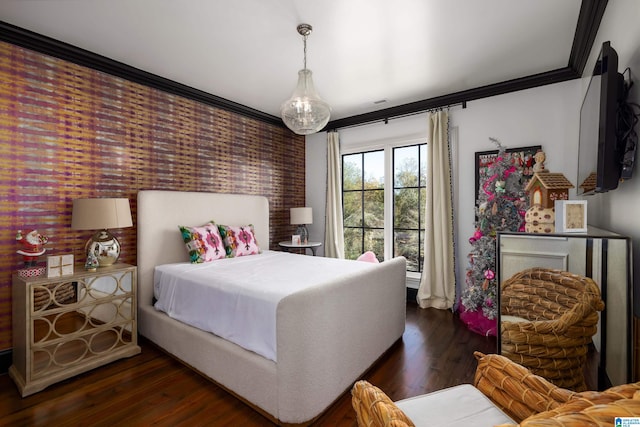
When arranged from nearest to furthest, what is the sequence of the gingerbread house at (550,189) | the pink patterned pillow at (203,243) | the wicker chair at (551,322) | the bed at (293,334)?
the wicker chair at (551,322) < the bed at (293,334) < the gingerbread house at (550,189) < the pink patterned pillow at (203,243)

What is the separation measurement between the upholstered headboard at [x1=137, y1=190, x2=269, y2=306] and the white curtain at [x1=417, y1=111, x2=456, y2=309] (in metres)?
2.53

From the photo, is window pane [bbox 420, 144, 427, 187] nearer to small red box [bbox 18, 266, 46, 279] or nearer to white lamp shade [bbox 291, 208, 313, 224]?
white lamp shade [bbox 291, 208, 313, 224]

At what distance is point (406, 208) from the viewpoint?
424cm

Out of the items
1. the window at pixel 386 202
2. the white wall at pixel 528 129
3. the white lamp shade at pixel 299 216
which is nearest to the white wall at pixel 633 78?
the white wall at pixel 528 129

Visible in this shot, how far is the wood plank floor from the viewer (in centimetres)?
178

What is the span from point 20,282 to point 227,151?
2.48 m

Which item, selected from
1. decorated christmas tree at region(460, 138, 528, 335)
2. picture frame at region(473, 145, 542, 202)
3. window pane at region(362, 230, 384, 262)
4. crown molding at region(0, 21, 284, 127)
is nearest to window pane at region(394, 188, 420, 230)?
window pane at region(362, 230, 384, 262)

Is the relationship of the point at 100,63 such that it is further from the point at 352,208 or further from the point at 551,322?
the point at 551,322

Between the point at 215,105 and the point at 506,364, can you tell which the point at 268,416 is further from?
the point at 215,105

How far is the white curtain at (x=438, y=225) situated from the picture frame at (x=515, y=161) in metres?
0.33

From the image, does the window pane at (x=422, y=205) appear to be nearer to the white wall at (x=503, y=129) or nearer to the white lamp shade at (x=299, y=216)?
the white wall at (x=503, y=129)

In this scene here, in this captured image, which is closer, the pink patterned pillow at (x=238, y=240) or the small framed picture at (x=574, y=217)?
the small framed picture at (x=574, y=217)

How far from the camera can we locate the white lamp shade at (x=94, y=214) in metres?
2.40

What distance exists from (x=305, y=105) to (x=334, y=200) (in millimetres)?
2516
